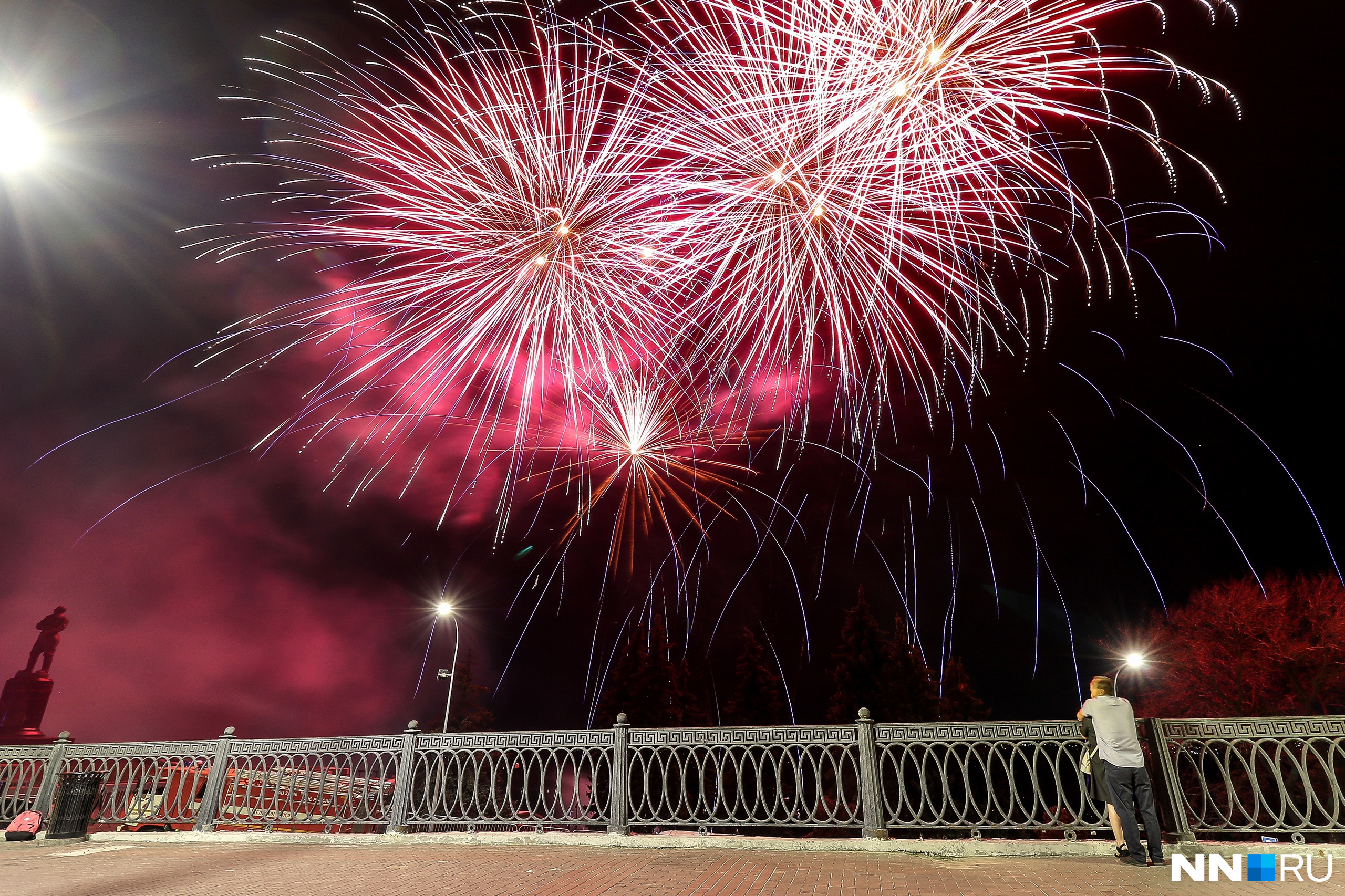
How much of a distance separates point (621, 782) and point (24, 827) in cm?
773

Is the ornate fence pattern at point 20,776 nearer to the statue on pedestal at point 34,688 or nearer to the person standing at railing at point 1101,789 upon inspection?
the person standing at railing at point 1101,789

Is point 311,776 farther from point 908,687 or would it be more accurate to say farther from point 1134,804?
point 908,687

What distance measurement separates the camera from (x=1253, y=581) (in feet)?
101

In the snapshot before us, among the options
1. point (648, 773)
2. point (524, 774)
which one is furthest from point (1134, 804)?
point (524, 774)

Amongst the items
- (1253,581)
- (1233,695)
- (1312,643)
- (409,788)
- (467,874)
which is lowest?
(467,874)

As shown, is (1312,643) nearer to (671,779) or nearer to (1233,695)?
(1233,695)

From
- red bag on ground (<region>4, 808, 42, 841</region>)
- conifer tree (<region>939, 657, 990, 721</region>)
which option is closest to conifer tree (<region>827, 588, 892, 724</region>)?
conifer tree (<region>939, 657, 990, 721</region>)

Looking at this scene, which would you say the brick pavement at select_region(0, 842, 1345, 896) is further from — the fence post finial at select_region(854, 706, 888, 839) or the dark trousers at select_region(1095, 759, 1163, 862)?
the fence post finial at select_region(854, 706, 888, 839)

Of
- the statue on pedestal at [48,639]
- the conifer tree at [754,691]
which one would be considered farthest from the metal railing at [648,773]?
the statue on pedestal at [48,639]

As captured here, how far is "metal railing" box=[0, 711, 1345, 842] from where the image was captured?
21.3 feet

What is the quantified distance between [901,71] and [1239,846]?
9.40 meters

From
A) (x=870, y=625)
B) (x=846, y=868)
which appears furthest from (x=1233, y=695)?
(x=846, y=868)

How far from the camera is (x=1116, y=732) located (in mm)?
6133

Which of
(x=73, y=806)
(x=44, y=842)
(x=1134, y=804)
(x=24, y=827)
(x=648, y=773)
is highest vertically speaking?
(x=648, y=773)
